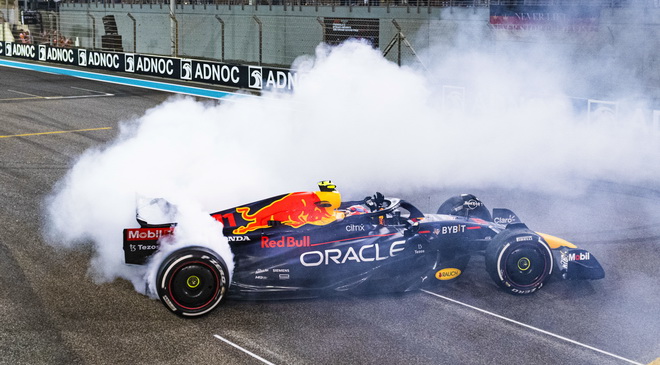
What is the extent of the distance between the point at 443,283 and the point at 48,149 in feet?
32.8

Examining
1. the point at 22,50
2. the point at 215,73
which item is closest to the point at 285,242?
the point at 215,73

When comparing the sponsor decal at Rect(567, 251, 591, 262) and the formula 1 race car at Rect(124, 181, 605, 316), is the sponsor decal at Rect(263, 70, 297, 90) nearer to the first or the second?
the formula 1 race car at Rect(124, 181, 605, 316)

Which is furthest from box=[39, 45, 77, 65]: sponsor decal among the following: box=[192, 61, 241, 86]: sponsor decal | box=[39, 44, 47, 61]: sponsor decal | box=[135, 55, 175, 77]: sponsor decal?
box=[192, 61, 241, 86]: sponsor decal

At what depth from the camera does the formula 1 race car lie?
7129mm

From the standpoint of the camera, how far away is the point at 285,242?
7.53m

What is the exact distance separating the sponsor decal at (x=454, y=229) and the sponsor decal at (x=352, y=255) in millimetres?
531

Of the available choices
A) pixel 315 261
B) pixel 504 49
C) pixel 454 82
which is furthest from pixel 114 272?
pixel 504 49

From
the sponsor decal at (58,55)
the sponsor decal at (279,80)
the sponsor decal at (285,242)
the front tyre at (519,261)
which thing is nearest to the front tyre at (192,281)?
the sponsor decal at (285,242)

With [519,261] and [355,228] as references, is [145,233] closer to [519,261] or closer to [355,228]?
[355,228]

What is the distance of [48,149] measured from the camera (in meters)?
15.2

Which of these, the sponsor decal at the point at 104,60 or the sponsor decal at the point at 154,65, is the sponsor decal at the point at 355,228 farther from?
the sponsor decal at the point at 104,60

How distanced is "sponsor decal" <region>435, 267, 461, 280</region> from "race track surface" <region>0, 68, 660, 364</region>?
15cm

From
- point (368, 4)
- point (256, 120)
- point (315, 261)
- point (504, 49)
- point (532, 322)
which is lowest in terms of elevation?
point (532, 322)

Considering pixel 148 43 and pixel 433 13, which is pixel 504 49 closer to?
pixel 433 13
